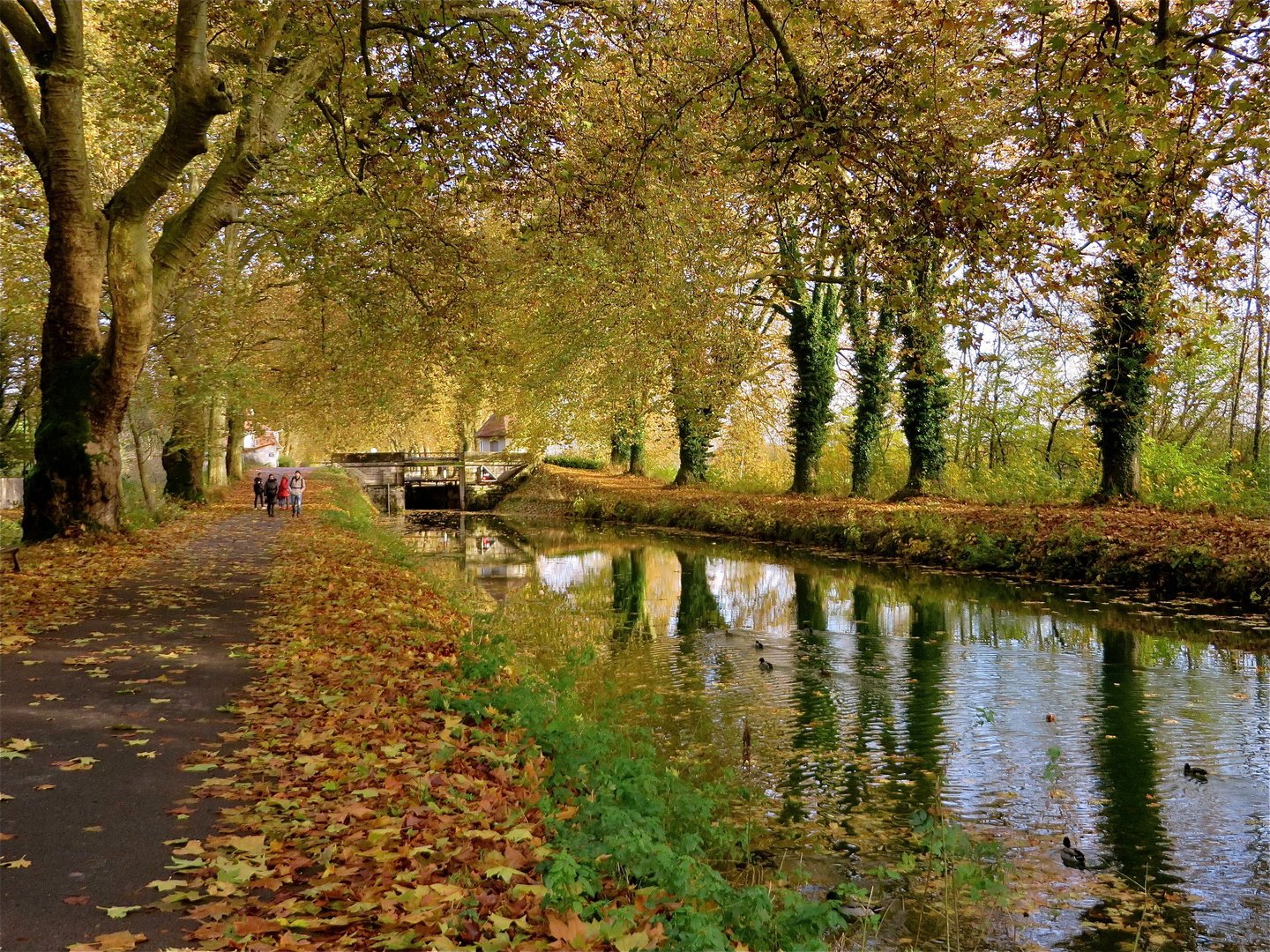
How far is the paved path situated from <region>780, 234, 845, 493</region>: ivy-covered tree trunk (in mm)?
21933

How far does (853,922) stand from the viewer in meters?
5.43

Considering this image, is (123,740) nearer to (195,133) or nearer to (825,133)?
(825,133)

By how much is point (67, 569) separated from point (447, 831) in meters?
11.2

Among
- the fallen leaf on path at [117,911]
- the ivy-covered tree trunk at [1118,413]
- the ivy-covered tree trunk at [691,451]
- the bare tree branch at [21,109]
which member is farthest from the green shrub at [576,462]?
the fallen leaf on path at [117,911]

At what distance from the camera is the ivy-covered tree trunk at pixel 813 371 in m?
30.0

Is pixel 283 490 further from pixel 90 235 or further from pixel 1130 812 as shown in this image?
pixel 1130 812

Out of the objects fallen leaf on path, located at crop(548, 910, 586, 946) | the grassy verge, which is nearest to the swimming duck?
fallen leaf on path, located at crop(548, 910, 586, 946)

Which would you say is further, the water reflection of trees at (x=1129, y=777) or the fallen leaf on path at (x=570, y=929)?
the water reflection of trees at (x=1129, y=777)

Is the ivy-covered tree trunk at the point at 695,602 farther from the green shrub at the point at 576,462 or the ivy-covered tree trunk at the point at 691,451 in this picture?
the green shrub at the point at 576,462

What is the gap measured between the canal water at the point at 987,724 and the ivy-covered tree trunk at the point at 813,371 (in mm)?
12193

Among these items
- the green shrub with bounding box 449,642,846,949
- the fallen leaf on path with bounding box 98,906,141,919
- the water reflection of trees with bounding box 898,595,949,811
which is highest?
the fallen leaf on path with bounding box 98,906,141,919

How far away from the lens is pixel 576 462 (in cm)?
5409

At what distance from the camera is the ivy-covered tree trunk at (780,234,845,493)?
3000 cm

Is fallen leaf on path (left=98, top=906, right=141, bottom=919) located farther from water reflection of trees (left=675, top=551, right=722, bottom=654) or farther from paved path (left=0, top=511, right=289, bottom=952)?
water reflection of trees (left=675, top=551, right=722, bottom=654)
